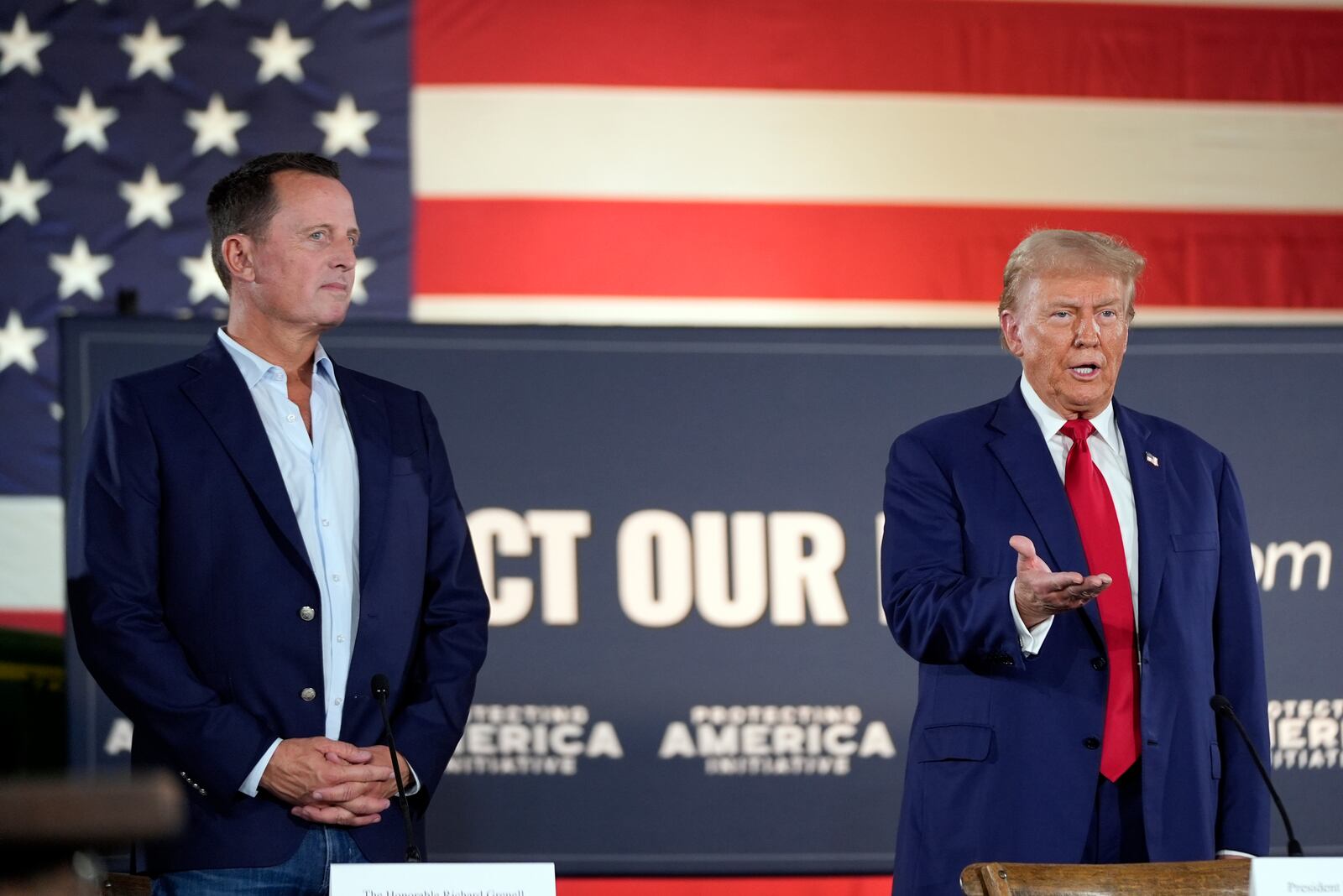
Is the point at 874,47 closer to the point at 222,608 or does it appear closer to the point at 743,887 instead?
the point at 743,887

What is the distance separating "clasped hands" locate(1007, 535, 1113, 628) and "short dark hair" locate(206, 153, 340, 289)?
1083mm

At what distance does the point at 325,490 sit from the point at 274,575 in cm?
14

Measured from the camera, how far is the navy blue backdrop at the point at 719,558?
3.39 m

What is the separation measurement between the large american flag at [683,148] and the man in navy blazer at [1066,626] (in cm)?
215

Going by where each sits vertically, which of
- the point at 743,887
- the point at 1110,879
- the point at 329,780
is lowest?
the point at 743,887

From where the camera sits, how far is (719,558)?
11.3 feet

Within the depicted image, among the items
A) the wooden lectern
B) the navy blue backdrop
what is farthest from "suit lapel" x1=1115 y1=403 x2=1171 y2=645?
the navy blue backdrop

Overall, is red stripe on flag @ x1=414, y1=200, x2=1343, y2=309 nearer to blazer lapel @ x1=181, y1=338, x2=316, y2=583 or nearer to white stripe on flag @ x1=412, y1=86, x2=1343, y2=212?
white stripe on flag @ x1=412, y1=86, x2=1343, y2=212

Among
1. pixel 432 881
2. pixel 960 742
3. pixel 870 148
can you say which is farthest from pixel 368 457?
pixel 870 148

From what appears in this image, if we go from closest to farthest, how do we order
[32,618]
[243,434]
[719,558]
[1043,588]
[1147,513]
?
[1043,588] < [243,434] < [1147,513] < [719,558] < [32,618]

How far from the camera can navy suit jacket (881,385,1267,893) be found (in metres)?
2.14

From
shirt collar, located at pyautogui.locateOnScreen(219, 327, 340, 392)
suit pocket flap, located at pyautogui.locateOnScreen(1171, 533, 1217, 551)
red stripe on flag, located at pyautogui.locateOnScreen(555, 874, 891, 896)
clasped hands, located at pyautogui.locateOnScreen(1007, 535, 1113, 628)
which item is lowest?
red stripe on flag, located at pyautogui.locateOnScreen(555, 874, 891, 896)

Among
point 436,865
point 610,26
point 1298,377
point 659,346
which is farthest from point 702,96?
point 436,865

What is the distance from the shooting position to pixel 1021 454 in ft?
7.47
